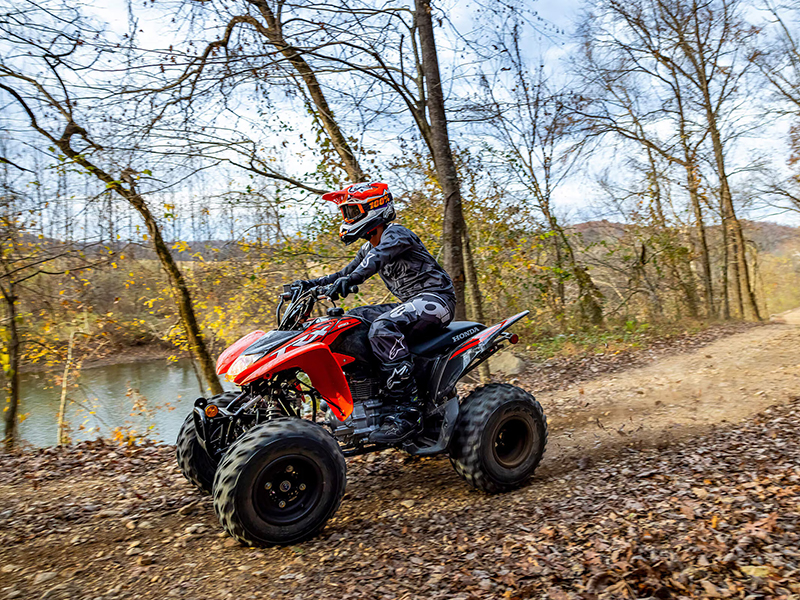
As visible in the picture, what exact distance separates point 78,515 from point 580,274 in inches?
536

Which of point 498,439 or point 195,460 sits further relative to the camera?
point 498,439

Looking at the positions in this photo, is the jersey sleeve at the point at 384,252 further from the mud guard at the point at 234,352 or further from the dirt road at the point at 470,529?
the dirt road at the point at 470,529

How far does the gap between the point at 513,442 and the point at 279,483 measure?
6.44 ft

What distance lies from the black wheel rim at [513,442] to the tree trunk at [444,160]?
3017mm

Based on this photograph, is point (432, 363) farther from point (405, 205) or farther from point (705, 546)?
point (405, 205)

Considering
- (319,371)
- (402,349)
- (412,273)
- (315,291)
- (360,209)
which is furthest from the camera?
(412,273)

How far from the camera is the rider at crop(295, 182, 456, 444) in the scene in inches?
163

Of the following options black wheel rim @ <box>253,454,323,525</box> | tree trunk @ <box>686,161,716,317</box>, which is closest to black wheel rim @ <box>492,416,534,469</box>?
black wheel rim @ <box>253,454,323,525</box>

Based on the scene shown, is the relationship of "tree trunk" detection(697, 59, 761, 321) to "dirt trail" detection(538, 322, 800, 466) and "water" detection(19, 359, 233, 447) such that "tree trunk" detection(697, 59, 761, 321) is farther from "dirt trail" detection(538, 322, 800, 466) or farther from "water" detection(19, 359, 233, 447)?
"water" detection(19, 359, 233, 447)

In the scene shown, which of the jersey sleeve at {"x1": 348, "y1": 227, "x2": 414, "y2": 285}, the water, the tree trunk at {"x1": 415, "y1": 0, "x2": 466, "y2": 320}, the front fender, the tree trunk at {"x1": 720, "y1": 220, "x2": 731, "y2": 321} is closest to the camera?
the front fender

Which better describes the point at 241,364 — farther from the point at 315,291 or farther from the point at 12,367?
the point at 12,367

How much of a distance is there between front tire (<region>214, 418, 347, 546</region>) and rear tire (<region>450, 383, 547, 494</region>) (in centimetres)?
106

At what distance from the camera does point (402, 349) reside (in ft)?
13.7

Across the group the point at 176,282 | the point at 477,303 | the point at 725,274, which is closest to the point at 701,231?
the point at 725,274
